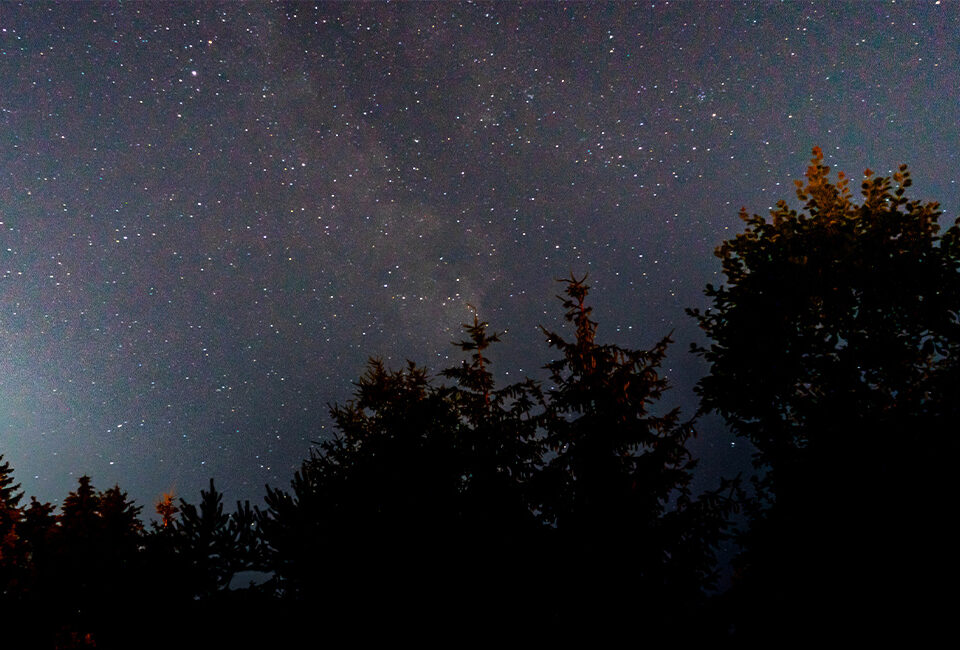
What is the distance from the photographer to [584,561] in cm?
776

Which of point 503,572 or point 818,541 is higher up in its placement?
point 503,572

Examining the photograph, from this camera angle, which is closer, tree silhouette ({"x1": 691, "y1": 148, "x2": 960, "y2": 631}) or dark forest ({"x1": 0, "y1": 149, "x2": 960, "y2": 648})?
dark forest ({"x1": 0, "y1": 149, "x2": 960, "y2": 648})

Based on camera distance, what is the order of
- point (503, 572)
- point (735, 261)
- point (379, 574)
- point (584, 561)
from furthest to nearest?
point (735, 261) → point (584, 561) → point (503, 572) → point (379, 574)

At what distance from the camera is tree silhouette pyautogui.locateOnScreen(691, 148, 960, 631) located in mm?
6777

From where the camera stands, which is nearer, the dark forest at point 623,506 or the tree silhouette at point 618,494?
the dark forest at point 623,506

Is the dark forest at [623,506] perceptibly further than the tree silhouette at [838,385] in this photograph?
No

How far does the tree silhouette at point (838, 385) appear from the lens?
22.2ft

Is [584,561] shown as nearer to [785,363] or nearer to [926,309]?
[785,363]

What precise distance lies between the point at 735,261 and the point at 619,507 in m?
7.08

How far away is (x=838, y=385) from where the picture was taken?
8.78m

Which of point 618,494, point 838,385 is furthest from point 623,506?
point 838,385

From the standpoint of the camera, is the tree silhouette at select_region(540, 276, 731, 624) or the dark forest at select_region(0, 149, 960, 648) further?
the tree silhouette at select_region(540, 276, 731, 624)

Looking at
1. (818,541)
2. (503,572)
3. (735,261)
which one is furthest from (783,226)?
(503,572)

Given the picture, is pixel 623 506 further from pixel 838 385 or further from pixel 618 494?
pixel 838 385
